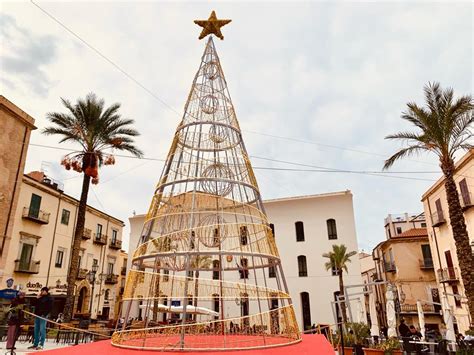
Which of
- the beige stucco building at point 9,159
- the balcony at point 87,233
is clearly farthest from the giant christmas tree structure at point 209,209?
the balcony at point 87,233

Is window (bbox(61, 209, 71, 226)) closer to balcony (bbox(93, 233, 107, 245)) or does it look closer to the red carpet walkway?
balcony (bbox(93, 233, 107, 245))

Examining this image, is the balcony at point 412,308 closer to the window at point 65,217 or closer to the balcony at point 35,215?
the window at point 65,217

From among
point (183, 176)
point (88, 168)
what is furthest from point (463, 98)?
point (88, 168)

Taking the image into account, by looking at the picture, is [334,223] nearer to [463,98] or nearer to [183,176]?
[463,98]

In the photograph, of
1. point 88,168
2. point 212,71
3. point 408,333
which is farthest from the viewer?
point 88,168

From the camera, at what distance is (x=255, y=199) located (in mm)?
8797

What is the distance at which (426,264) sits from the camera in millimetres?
29609

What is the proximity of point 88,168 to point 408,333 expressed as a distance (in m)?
16.0

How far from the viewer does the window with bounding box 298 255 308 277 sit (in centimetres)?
2662

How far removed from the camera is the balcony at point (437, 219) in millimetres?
22734


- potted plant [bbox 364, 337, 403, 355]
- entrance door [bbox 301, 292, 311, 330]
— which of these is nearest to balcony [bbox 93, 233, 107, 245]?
entrance door [bbox 301, 292, 311, 330]

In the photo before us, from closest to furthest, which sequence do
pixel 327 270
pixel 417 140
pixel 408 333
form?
pixel 408 333, pixel 417 140, pixel 327 270

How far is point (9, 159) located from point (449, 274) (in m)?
27.7

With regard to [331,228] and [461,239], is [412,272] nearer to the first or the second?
[331,228]
